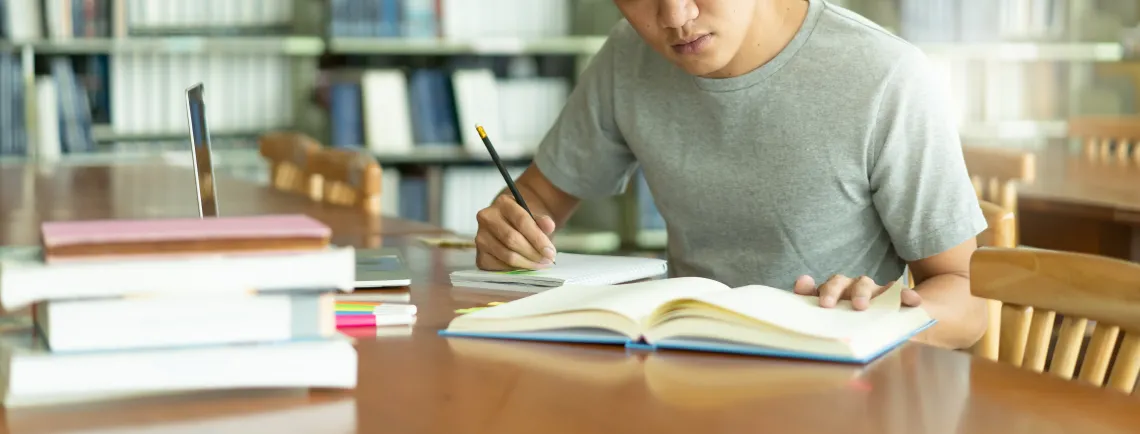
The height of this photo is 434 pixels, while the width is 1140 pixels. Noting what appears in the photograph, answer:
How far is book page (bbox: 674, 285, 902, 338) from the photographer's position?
949 mm

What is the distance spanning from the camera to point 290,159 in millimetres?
2779

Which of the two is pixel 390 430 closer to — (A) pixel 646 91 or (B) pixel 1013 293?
(B) pixel 1013 293

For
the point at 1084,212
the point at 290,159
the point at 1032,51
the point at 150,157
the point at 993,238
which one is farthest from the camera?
the point at 1032,51

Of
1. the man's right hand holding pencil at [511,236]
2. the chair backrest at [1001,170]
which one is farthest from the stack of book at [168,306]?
the chair backrest at [1001,170]

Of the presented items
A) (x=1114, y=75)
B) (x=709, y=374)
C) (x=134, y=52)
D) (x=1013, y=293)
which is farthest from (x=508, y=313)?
(x=1114, y=75)


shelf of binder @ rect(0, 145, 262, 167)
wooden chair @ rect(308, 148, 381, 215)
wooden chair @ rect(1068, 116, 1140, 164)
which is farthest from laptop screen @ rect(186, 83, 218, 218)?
wooden chair @ rect(1068, 116, 1140, 164)

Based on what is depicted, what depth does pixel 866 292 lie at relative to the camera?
1.05m

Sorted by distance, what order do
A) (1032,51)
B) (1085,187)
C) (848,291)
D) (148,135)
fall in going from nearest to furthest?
1. (848,291)
2. (1085,187)
3. (148,135)
4. (1032,51)

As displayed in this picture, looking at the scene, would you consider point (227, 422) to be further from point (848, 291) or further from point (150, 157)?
point (150, 157)

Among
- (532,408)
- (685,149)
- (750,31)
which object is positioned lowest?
(532,408)

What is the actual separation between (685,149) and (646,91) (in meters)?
0.09

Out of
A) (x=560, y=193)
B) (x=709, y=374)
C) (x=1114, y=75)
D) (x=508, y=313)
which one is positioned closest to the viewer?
(x=709, y=374)

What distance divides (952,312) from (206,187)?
71cm

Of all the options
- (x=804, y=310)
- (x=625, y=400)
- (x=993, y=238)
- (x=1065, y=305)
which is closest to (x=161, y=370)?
(x=625, y=400)
